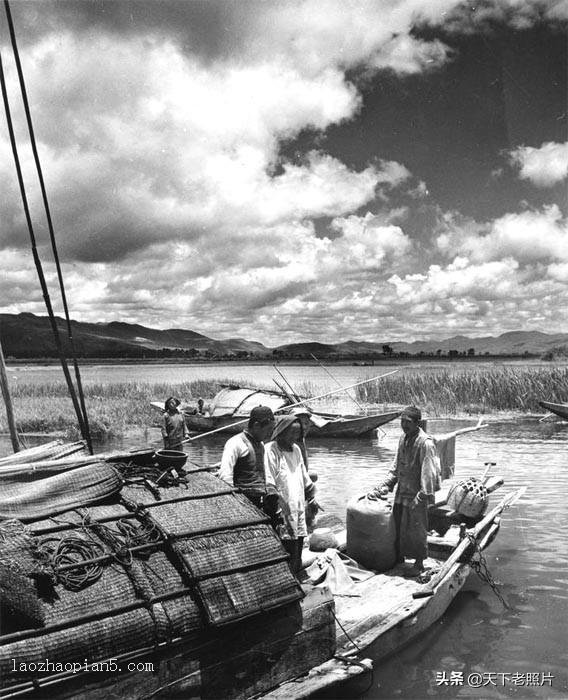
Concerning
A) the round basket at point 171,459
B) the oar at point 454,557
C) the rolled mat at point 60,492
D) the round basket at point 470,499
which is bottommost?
the oar at point 454,557

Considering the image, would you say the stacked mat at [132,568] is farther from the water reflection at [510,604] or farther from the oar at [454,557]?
the water reflection at [510,604]

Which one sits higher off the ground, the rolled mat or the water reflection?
the rolled mat

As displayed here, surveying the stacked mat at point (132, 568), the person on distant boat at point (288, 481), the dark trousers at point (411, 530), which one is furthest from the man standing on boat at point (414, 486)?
the stacked mat at point (132, 568)

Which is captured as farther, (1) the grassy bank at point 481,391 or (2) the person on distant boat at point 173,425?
(1) the grassy bank at point 481,391

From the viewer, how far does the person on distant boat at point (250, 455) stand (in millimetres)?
4988

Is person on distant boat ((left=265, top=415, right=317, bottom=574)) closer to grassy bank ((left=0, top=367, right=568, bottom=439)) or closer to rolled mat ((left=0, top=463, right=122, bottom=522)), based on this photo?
rolled mat ((left=0, top=463, right=122, bottom=522))

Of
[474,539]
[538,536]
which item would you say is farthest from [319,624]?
[538,536]

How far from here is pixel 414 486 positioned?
6102 millimetres

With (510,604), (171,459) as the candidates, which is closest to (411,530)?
(510,604)

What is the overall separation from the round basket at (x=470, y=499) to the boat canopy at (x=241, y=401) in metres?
10.6

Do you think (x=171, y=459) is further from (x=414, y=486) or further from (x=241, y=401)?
(x=241, y=401)

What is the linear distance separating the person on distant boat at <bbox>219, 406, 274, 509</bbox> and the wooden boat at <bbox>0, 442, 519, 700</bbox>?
0.79 ft

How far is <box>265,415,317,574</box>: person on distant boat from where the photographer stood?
4953mm

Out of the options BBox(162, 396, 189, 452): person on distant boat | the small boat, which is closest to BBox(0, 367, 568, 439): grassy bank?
the small boat
